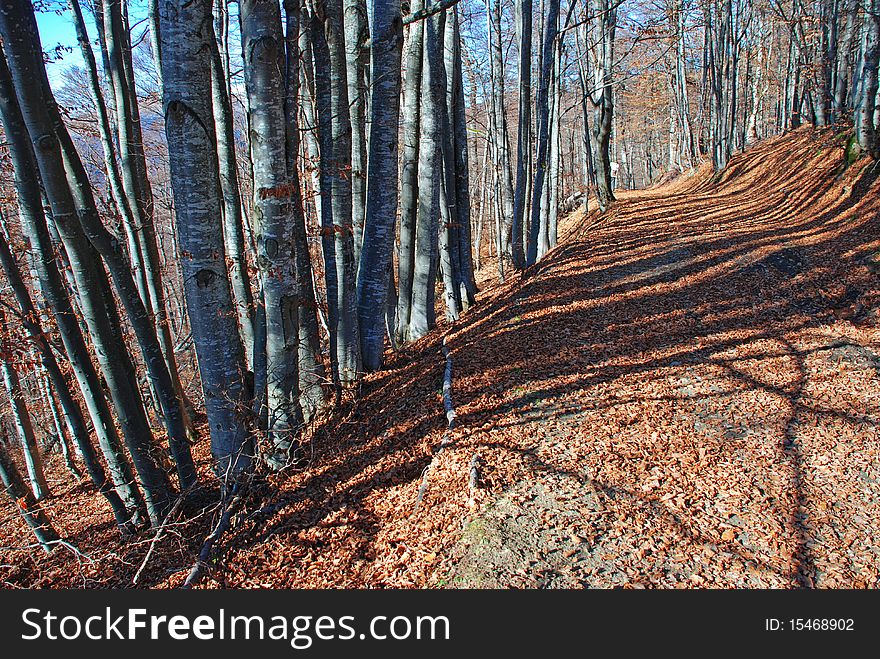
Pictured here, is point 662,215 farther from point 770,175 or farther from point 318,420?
point 318,420

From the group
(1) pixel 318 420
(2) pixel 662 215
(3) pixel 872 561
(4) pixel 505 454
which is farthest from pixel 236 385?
(2) pixel 662 215

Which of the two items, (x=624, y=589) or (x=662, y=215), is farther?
(x=662, y=215)

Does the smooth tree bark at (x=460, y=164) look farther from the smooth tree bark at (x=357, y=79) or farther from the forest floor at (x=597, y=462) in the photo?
the smooth tree bark at (x=357, y=79)

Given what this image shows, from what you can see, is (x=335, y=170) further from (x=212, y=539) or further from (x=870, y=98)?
(x=870, y=98)

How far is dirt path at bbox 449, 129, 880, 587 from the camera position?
3463 mm

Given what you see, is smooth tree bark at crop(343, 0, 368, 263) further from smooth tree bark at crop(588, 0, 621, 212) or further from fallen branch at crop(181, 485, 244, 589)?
smooth tree bark at crop(588, 0, 621, 212)

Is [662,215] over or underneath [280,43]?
underneath

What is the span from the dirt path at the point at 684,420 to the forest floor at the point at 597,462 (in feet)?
0.07

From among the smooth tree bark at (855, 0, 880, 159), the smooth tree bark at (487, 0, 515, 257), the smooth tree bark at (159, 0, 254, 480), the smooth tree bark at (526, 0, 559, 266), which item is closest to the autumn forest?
the smooth tree bark at (159, 0, 254, 480)

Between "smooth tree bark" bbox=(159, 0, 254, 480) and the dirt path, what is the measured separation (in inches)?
85.0

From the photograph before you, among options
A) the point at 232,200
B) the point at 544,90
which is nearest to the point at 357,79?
the point at 232,200

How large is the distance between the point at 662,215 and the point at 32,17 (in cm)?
1540

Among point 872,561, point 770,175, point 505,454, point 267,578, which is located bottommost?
point 267,578

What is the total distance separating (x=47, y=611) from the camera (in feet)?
10.7
